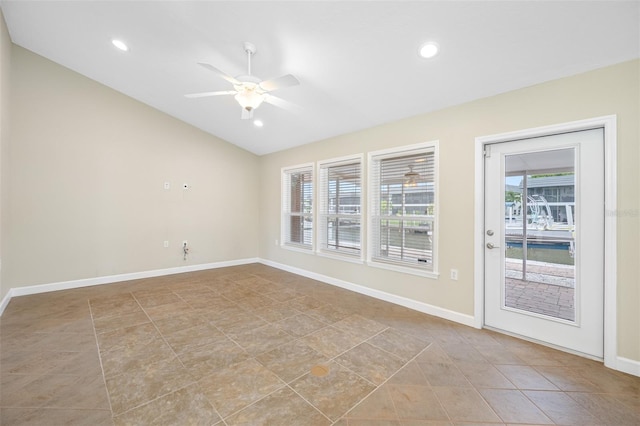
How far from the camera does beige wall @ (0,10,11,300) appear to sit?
Result: 320 centimetres

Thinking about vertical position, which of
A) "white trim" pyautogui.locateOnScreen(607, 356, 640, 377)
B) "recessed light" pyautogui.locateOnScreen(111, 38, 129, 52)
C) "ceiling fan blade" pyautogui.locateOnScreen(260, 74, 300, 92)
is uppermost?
"recessed light" pyautogui.locateOnScreen(111, 38, 129, 52)

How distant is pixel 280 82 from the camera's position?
2.43 m

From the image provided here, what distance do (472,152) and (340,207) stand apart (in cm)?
228

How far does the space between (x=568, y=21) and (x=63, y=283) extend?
671 cm

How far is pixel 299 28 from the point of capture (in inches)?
97.6

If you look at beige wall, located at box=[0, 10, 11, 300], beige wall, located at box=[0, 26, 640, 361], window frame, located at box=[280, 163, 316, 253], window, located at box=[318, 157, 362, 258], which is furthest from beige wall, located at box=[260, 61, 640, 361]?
beige wall, located at box=[0, 10, 11, 300]

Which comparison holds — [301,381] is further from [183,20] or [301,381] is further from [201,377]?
[183,20]

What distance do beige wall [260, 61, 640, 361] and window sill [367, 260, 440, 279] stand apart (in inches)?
3.0

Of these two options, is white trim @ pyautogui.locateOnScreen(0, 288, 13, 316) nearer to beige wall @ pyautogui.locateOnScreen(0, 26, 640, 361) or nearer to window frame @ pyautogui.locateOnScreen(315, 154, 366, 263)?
beige wall @ pyautogui.locateOnScreen(0, 26, 640, 361)

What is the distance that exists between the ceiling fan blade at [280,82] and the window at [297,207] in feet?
8.56

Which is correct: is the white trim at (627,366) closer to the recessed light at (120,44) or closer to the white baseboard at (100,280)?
the white baseboard at (100,280)

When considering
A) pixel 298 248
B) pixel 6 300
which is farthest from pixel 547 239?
pixel 6 300

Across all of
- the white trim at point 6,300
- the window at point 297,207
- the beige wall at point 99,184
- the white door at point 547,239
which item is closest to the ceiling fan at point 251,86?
the white door at point 547,239

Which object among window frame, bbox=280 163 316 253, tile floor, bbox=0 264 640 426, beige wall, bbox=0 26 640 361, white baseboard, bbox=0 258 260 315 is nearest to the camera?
tile floor, bbox=0 264 640 426
